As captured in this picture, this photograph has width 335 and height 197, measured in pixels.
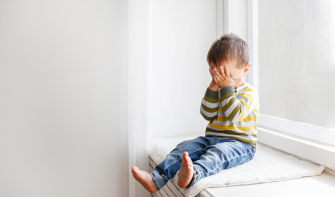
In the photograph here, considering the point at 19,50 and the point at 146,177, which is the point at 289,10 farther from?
the point at 19,50

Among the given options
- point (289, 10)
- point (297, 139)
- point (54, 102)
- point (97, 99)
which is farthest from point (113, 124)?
point (289, 10)

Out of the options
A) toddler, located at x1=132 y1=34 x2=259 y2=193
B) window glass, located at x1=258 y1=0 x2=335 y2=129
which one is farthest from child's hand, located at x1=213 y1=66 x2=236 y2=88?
window glass, located at x1=258 y1=0 x2=335 y2=129

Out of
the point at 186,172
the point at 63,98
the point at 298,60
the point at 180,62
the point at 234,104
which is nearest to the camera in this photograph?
the point at 186,172

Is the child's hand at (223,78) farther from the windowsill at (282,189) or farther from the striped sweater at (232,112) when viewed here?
the windowsill at (282,189)

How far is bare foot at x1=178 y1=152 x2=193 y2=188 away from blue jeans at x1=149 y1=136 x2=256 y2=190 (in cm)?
2

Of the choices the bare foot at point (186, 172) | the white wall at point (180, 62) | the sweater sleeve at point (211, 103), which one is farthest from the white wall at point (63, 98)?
the bare foot at point (186, 172)

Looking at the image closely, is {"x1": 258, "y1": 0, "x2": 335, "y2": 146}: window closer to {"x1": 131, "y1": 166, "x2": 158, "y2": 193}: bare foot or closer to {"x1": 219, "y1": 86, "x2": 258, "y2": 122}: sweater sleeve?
{"x1": 219, "y1": 86, "x2": 258, "y2": 122}: sweater sleeve

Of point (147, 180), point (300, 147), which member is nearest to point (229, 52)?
point (300, 147)

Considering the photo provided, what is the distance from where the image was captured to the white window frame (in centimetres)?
83

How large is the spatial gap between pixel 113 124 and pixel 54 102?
0.30 m

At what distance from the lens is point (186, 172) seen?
0.67 meters

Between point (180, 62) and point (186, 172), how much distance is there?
793mm

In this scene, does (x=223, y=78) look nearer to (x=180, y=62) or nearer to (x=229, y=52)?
(x=229, y=52)

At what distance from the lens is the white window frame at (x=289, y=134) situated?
Answer: 2.74 ft
